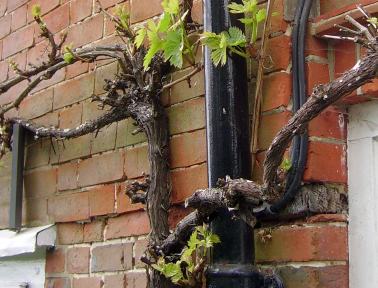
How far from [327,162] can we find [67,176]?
40.1 inches

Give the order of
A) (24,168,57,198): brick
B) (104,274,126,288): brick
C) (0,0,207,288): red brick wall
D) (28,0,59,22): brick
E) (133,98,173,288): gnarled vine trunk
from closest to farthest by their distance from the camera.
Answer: (133,98,173,288): gnarled vine trunk, (0,0,207,288): red brick wall, (104,274,126,288): brick, (24,168,57,198): brick, (28,0,59,22): brick

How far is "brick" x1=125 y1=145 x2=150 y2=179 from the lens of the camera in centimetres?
207

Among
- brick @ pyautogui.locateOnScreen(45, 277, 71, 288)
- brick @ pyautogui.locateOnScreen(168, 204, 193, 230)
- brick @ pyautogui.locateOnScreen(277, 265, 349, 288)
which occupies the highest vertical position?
brick @ pyautogui.locateOnScreen(168, 204, 193, 230)

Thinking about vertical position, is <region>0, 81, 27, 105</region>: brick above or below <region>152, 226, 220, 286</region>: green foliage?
above

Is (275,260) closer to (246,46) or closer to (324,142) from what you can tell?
(324,142)

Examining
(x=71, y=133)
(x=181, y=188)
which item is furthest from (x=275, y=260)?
(x=71, y=133)

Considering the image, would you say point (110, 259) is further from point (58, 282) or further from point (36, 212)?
point (36, 212)

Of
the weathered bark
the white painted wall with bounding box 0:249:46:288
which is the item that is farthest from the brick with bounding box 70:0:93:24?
the weathered bark

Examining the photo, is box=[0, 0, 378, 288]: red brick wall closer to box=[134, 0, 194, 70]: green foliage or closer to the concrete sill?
the concrete sill

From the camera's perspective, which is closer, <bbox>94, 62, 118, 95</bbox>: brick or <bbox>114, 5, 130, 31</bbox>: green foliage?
<bbox>114, 5, 130, 31</bbox>: green foliage

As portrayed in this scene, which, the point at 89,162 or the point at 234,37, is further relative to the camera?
the point at 89,162

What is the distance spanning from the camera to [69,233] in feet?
7.69

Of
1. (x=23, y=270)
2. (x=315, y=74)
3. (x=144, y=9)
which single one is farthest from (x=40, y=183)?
(x=315, y=74)

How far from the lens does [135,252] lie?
81.4 inches
